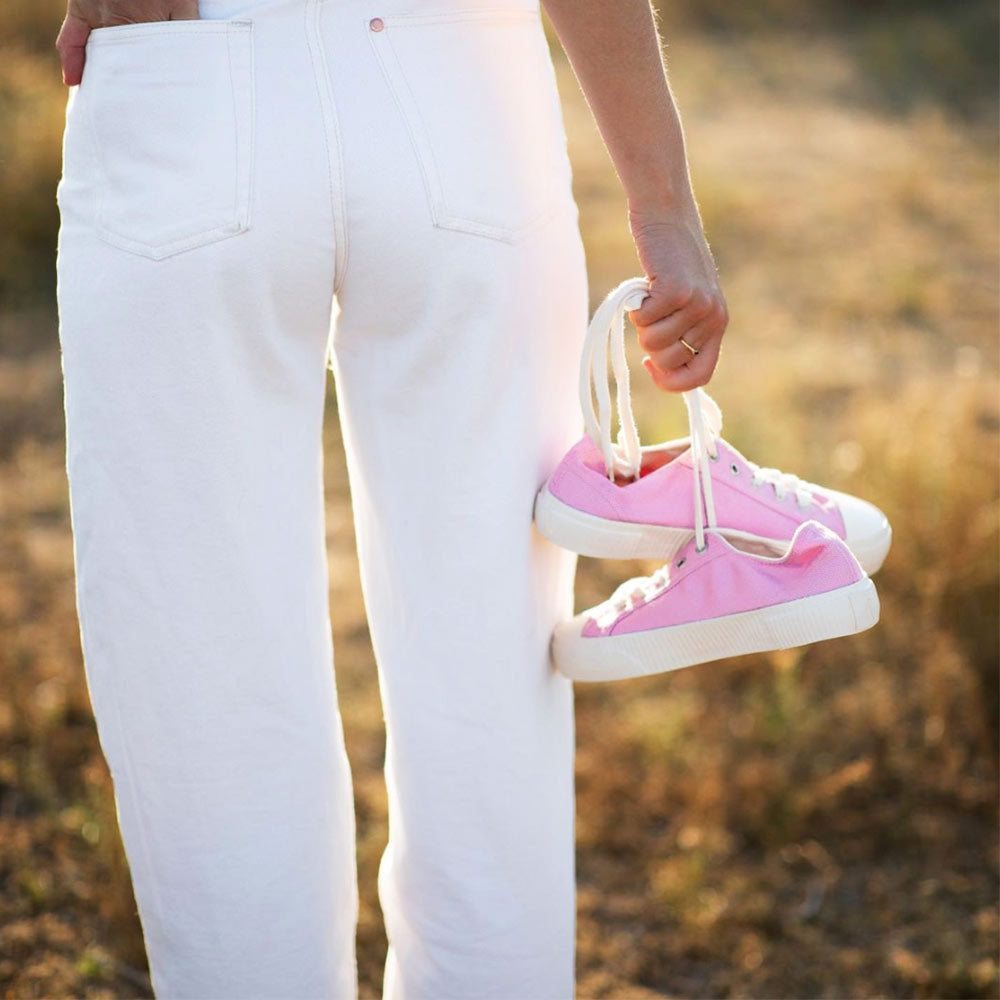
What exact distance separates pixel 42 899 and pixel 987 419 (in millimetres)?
2678

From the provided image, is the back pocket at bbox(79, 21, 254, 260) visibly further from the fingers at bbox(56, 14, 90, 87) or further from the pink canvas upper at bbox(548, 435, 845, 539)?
the pink canvas upper at bbox(548, 435, 845, 539)

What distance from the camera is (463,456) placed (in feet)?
3.72

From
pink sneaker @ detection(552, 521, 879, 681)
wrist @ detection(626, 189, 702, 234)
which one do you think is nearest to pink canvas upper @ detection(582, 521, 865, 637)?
pink sneaker @ detection(552, 521, 879, 681)

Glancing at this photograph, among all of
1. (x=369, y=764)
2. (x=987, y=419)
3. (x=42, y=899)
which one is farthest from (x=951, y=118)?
(x=42, y=899)

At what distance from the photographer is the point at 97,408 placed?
1.05 m

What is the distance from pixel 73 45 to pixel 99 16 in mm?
59

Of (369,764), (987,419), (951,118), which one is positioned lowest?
(369,764)

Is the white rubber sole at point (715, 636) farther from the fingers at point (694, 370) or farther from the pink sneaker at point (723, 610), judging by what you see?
the fingers at point (694, 370)

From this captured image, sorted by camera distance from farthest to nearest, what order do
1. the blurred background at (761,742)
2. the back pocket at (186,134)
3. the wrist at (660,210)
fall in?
the blurred background at (761,742) → the wrist at (660,210) → the back pocket at (186,134)

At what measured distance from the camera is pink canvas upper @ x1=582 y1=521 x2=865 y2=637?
1.19 meters

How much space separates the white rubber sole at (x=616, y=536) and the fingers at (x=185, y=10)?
0.49 meters

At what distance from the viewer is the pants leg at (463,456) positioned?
1.04m

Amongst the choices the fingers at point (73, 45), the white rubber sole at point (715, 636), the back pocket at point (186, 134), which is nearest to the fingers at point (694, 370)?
the white rubber sole at point (715, 636)

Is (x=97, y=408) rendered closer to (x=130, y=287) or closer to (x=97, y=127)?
(x=130, y=287)
